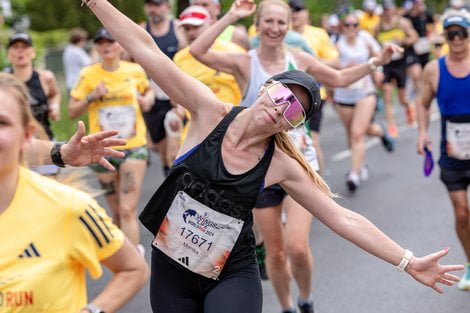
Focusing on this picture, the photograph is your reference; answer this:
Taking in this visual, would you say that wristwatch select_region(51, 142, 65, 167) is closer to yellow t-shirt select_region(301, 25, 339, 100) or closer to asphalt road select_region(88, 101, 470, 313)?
asphalt road select_region(88, 101, 470, 313)

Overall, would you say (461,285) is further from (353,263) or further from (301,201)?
(301,201)

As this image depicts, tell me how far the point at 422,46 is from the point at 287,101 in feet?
48.5

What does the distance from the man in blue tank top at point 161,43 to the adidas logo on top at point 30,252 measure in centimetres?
683

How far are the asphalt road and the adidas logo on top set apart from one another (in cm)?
414

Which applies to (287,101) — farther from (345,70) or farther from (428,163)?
(428,163)

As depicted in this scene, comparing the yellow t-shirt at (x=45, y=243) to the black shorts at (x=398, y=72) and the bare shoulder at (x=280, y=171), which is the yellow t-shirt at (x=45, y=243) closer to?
the bare shoulder at (x=280, y=171)

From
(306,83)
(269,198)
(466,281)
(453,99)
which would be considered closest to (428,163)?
(453,99)

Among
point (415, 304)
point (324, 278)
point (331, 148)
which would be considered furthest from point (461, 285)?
point (331, 148)

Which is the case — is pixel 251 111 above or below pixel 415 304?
above

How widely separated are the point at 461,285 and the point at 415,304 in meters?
0.51

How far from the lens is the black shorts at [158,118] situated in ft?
35.4

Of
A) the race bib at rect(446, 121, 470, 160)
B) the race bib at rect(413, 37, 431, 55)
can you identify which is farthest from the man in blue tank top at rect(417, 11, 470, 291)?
the race bib at rect(413, 37, 431, 55)

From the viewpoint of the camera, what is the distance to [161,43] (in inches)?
401

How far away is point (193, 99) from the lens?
4.58 m
